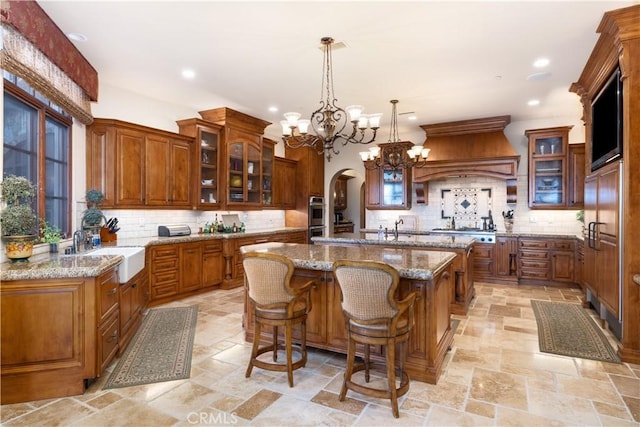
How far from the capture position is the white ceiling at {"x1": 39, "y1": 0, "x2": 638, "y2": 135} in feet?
9.82

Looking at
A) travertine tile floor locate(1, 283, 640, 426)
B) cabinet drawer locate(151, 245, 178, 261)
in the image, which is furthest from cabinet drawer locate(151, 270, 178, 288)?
travertine tile floor locate(1, 283, 640, 426)

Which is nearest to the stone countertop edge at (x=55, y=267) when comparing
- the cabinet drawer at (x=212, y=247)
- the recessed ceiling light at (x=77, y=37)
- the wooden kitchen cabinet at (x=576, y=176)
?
the recessed ceiling light at (x=77, y=37)

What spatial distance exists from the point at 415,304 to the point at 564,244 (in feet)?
15.0

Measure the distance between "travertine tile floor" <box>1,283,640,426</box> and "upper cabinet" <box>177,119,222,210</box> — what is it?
295 centimetres

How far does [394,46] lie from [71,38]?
125 inches

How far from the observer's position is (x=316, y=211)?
8.20m

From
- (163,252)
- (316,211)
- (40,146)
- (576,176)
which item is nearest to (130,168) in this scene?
(163,252)

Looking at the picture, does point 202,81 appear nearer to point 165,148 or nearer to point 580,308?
point 165,148

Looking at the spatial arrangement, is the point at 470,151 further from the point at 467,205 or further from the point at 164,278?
the point at 164,278

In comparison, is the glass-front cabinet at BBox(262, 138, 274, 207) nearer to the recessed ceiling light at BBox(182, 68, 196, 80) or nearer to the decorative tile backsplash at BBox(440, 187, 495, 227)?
the recessed ceiling light at BBox(182, 68, 196, 80)

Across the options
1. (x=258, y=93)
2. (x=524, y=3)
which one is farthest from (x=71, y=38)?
(x=524, y=3)

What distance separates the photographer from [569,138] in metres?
6.21

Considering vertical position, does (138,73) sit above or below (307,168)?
above

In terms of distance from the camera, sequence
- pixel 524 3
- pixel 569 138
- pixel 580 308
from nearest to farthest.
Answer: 1. pixel 524 3
2. pixel 580 308
3. pixel 569 138
